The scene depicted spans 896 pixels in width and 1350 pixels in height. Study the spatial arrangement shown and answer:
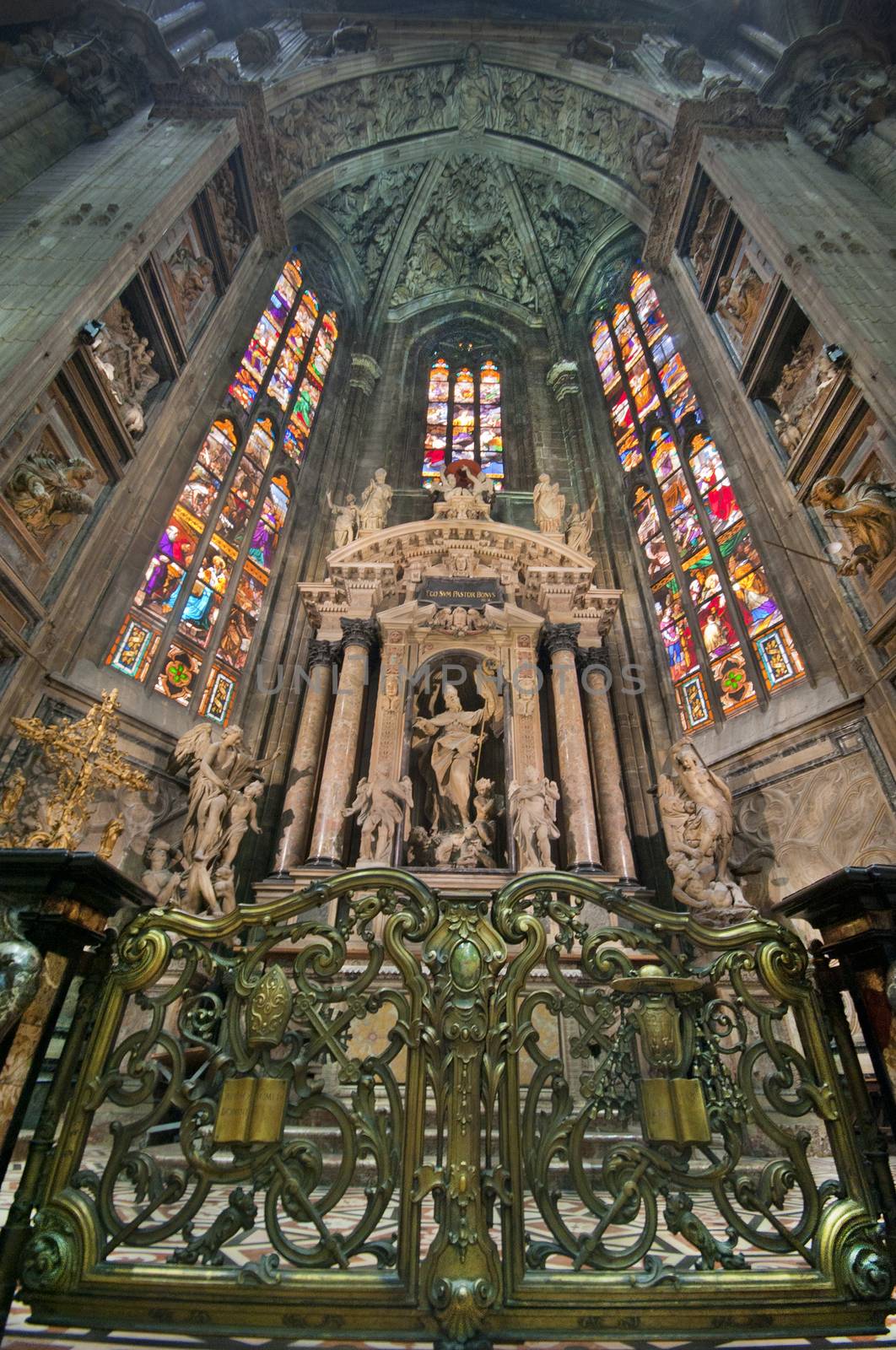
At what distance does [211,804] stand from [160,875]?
93cm

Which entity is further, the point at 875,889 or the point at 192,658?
the point at 192,658

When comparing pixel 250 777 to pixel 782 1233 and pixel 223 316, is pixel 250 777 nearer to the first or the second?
pixel 782 1233

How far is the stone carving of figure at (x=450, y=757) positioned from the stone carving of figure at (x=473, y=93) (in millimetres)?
16437

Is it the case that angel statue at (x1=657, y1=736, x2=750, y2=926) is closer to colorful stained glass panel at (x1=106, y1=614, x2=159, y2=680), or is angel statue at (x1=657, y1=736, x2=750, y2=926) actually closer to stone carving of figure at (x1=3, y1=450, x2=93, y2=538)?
colorful stained glass panel at (x1=106, y1=614, x2=159, y2=680)

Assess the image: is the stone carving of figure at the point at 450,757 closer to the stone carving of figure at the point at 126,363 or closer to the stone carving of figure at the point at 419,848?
the stone carving of figure at the point at 419,848

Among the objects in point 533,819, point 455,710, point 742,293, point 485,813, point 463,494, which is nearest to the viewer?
point 533,819

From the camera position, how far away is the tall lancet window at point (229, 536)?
372 inches

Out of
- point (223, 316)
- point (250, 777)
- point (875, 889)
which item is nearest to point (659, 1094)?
point (875, 889)

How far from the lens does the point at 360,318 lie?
17.9 meters

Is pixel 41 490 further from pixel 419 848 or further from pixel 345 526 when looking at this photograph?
pixel 419 848

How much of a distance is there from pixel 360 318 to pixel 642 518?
34.6 ft

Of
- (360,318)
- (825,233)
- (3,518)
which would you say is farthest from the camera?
(360,318)

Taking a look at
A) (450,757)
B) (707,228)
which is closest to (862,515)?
(450,757)

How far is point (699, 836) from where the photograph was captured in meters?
7.48
